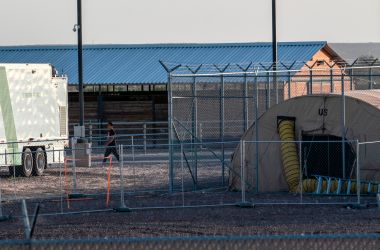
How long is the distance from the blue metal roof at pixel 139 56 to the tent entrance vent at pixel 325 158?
2599 cm

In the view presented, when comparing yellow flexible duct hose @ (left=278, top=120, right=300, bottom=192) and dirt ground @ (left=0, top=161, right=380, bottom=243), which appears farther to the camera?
yellow flexible duct hose @ (left=278, top=120, right=300, bottom=192)

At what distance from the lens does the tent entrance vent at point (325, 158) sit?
84.0 ft

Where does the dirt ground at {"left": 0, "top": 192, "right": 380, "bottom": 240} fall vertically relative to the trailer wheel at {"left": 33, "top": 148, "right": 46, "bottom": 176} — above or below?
below

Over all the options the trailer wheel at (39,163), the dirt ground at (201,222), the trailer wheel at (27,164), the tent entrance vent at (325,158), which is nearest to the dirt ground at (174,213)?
the dirt ground at (201,222)

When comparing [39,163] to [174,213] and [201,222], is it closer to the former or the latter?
[174,213]

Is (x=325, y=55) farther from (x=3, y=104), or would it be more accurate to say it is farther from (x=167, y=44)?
(x=3, y=104)

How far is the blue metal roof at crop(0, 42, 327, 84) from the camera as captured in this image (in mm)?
53250

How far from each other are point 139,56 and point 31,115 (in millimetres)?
23108

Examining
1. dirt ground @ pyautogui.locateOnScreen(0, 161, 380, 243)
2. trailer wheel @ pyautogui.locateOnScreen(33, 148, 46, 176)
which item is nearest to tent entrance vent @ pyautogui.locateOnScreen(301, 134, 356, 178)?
dirt ground @ pyautogui.locateOnScreen(0, 161, 380, 243)

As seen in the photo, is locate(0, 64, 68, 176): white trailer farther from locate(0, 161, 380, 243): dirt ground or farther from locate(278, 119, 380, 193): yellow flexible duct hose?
locate(278, 119, 380, 193): yellow flexible duct hose

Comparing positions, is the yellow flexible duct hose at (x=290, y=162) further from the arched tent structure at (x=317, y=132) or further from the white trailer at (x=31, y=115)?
the white trailer at (x=31, y=115)

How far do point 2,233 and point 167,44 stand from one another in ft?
131

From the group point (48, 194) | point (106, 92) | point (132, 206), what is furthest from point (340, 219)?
point (106, 92)

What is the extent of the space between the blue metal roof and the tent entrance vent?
26.0m
